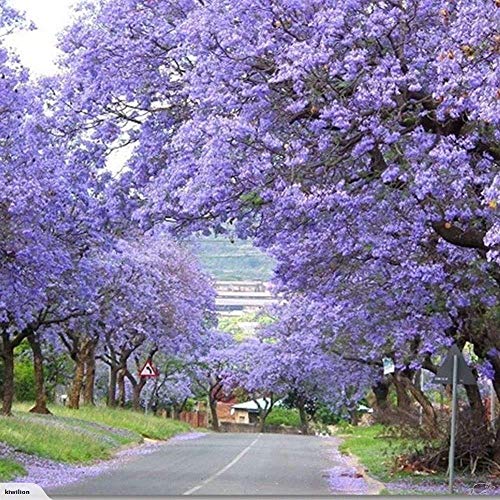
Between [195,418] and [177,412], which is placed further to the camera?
[177,412]

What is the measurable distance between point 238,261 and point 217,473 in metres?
3.33

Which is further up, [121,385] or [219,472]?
[121,385]

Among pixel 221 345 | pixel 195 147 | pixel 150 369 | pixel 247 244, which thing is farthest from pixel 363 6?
pixel 221 345

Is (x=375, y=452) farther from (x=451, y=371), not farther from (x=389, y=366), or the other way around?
(x=451, y=371)

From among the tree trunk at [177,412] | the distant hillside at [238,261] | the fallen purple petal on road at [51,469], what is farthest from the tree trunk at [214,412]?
the distant hillside at [238,261]

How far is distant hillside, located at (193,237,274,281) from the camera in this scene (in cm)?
1521

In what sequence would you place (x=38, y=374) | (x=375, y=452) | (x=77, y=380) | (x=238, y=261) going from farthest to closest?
(x=77, y=380) → (x=38, y=374) → (x=375, y=452) → (x=238, y=261)

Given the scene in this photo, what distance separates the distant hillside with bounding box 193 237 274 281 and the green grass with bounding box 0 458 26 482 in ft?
10.8

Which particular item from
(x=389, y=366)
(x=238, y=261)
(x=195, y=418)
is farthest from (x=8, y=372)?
(x=195, y=418)

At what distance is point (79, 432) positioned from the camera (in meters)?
22.2

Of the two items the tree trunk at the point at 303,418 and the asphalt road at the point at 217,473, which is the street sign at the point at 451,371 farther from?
the tree trunk at the point at 303,418

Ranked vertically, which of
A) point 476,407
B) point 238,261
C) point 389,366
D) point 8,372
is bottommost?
point 476,407

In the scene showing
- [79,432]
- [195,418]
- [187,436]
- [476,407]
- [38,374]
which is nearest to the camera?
[476,407]

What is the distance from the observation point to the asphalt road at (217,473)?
1388 cm
